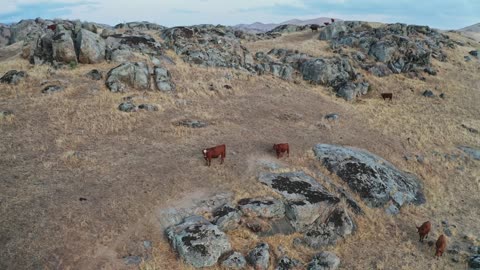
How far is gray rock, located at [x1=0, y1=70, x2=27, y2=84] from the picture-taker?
30844 millimetres

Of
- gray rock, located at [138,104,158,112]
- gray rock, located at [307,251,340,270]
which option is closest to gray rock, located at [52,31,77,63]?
gray rock, located at [138,104,158,112]

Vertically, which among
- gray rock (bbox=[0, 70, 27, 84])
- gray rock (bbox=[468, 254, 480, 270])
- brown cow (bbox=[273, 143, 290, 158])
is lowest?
gray rock (bbox=[468, 254, 480, 270])

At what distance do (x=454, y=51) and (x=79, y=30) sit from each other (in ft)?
212

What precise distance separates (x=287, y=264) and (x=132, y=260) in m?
6.88

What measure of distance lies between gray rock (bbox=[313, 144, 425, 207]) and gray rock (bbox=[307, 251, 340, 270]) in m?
6.71

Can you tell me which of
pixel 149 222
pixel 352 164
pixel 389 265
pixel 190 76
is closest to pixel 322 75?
pixel 190 76

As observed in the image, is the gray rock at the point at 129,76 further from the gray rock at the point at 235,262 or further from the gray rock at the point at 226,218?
the gray rock at the point at 235,262

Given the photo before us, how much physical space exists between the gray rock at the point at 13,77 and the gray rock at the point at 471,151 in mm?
40091

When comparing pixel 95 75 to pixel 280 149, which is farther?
pixel 95 75

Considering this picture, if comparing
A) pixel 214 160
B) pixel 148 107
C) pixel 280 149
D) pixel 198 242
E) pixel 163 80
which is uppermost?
pixel 163 80

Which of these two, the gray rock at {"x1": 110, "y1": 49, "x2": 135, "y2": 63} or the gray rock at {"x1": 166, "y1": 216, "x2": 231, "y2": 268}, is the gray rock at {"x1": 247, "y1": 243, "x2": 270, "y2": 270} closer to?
the gray rock at {"x1": 166, "y1": 216, "x2": 231, "y2": 268}

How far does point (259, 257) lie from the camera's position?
53.3 feet

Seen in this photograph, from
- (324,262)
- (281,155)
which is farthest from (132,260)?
(281,155)

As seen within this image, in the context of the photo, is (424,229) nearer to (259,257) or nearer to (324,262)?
(324,262)
